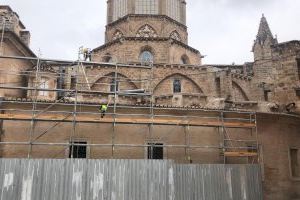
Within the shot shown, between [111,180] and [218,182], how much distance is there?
4.29 m

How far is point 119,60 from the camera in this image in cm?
2966

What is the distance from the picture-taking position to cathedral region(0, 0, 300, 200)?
13859 mm

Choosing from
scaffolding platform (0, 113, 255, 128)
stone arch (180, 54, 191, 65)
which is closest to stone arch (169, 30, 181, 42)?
stone arch (180, 54, 191, 65)

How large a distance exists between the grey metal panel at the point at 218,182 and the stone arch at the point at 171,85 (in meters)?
13.8

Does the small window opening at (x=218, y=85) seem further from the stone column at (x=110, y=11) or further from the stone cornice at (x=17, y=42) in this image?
the stone cornice at (x=17, y=42)

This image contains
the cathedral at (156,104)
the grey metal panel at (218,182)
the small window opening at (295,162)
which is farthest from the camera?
the small window opening at (295,162)

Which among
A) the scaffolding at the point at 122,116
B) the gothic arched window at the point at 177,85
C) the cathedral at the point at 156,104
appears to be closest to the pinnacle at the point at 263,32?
the cathedral at the point at 156,104

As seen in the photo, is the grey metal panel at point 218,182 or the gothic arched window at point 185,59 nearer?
the grey metal panel at point 218,182

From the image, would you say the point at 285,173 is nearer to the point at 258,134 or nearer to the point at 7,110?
the point at 258,134


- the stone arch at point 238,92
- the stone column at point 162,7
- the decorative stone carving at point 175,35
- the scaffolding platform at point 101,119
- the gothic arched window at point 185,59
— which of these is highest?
the stone column at point 162,7

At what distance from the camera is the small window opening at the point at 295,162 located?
17.3 m

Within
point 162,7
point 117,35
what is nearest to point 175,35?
point 162,7

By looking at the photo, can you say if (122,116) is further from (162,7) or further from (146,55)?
(162,7)

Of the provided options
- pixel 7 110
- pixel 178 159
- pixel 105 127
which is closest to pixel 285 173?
pixel 178 159
